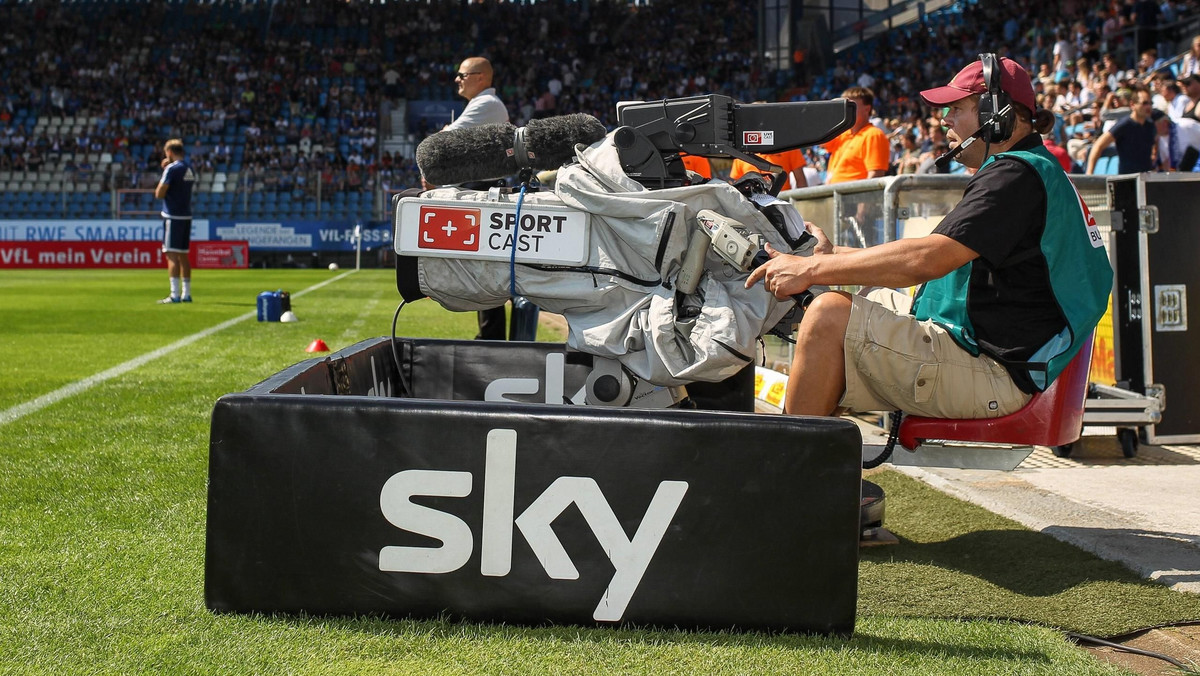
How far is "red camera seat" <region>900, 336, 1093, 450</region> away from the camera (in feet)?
10.8

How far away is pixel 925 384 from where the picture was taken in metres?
3.28

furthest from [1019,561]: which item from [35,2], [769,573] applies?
[35,2]

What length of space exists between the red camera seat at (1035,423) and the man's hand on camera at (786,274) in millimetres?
677

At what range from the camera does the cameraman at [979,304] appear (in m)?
3.11

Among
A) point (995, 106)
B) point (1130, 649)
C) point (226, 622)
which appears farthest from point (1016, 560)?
point (226, 622)

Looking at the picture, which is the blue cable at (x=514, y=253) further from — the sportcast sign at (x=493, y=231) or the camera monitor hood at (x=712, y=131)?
the camera monitor hood at (x=712, y=131)

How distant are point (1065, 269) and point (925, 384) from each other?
1.68 ft

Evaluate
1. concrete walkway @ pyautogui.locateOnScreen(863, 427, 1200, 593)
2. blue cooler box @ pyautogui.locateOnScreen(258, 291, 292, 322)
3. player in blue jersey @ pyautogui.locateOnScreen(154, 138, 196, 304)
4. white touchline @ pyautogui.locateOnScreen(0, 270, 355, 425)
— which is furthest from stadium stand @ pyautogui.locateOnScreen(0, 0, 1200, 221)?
concrete walkway @ pyautogui.locateOnScreen(863, 427, 1200, 593)

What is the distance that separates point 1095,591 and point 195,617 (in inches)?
93.5

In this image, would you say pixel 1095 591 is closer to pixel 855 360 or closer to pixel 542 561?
pixel 855 360

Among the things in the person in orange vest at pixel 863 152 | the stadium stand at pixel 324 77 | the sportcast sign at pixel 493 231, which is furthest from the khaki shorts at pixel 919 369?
the stadium stand at pixel 324 77

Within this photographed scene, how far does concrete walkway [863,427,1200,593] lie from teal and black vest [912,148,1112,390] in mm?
600

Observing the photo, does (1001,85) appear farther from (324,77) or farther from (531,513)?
(324,77)

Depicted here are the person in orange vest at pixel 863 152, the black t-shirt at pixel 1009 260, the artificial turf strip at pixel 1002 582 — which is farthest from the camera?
the person in orange vest at pixel 863 152
